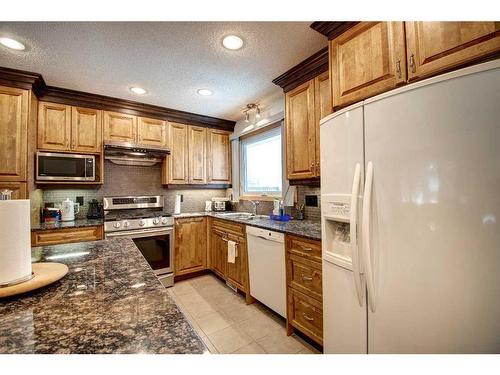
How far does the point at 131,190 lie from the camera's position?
10.4 feet

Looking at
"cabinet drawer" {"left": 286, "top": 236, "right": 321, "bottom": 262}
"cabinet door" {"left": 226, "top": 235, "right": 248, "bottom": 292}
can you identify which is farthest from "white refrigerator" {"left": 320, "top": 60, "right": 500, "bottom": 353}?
"cabinet door" {"left": 226, "top": 235, "right": 248, "bottom": 292}

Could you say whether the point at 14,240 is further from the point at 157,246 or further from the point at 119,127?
the point at 119,127

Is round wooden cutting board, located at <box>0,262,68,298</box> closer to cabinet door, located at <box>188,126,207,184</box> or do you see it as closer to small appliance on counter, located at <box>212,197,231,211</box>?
cabinet door, located at <box>188,126,207,184</box>

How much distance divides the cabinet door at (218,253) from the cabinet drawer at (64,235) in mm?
1330

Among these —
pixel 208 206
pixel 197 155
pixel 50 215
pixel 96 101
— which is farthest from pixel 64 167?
pixel 208 206

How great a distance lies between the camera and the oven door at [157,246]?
2648 mm

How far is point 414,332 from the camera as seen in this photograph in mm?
915

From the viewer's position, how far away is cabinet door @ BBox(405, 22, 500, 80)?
0.88m

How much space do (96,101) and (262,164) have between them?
2239mm

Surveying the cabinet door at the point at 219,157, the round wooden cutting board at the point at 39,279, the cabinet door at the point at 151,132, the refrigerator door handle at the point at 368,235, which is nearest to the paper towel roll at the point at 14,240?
the round wooden cutting board at the point at 39,279
